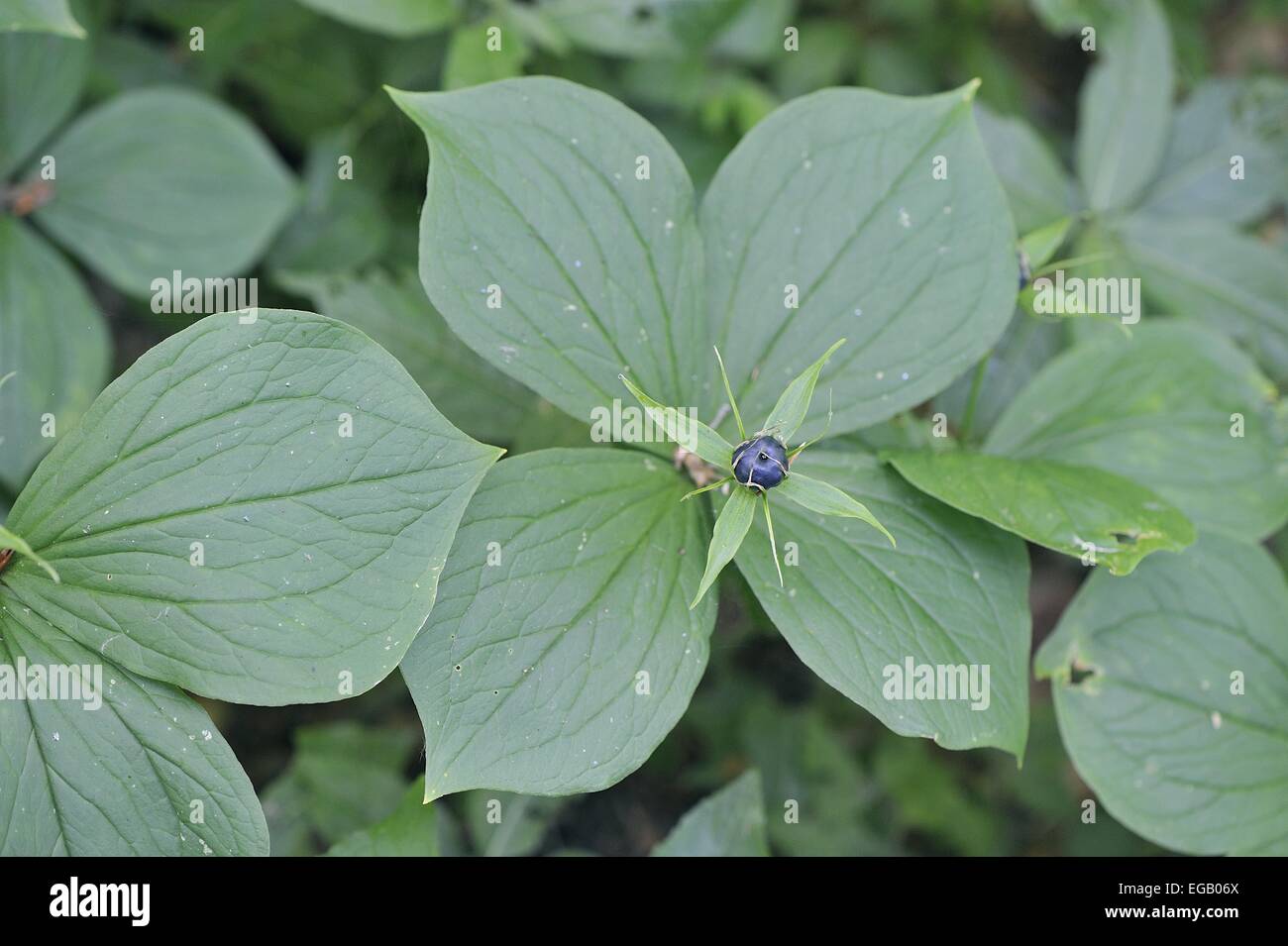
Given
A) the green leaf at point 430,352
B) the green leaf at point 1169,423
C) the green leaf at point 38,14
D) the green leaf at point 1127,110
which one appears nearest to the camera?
the green leaf at point 38,14

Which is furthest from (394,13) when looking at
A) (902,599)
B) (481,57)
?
(902,599)

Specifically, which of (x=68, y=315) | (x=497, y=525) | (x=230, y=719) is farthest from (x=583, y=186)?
(x=230, y=719)

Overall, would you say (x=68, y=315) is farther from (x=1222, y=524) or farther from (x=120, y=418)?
(x=1222, y=524)

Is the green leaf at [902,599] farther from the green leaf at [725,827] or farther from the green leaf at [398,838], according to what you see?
the green leaf at [398,838]

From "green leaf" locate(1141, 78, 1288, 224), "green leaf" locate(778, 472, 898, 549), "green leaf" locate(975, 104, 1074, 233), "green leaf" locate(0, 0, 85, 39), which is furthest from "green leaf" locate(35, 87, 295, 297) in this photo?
"green leaf" locate(1141, 78, 1288, 224)

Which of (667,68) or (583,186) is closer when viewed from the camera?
(583,186)

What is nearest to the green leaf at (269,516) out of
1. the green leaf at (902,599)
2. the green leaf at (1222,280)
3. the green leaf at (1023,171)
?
the green leaf at (902,599)

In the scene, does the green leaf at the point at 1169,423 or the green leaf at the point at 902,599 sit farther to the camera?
the green leaf at the point at 1169,423

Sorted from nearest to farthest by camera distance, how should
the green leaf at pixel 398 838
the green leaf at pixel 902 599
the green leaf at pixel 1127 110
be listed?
the green leaf at pixel 902 599 < the green leaf at pixel 398 838 < the green leaf at pixel 1127 110
